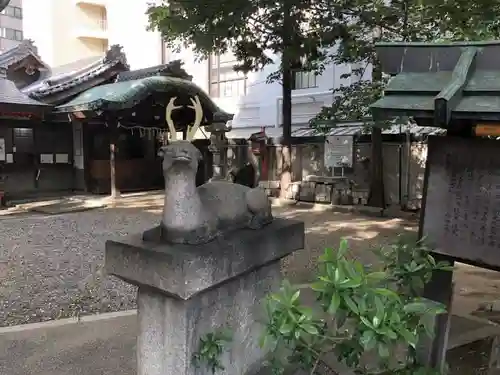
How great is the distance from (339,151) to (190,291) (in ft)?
36.4

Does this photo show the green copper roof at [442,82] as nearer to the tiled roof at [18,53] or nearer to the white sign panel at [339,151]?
the white sign panel at [339,151]

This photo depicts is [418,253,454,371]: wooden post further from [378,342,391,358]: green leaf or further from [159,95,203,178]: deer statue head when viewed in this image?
[159,95,203,178]: deer statue head

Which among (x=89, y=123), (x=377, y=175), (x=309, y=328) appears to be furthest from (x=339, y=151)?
(x=309, y=328)

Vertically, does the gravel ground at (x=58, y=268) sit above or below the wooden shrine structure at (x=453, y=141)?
below

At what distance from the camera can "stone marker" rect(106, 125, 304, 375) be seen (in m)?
2.66

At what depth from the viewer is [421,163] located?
12023 millimetres

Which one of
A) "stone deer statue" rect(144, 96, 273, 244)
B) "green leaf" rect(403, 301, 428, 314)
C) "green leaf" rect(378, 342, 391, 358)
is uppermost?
"stone deer statue" rect(144, 96, 273, 244)

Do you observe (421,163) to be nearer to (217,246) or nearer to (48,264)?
(48,264)

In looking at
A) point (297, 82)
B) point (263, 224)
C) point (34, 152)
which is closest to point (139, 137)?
point (34, 152)

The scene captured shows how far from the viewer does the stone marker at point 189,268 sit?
8.73 ft

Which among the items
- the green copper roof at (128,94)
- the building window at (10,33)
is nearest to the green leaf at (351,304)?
the green copper roof at (128,94)

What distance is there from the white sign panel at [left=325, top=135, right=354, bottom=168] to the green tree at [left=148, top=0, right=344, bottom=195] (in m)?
1.44

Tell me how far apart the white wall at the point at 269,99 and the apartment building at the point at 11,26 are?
28.2m

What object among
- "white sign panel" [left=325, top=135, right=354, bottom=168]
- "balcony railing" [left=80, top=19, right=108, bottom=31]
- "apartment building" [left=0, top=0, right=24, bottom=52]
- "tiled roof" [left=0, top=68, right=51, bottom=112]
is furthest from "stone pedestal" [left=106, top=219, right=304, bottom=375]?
"apartment building" [left=0, top=0, right=24, bottom=52]
